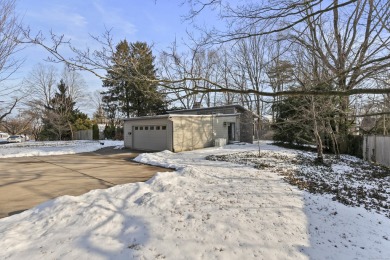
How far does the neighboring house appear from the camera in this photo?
18344 mm

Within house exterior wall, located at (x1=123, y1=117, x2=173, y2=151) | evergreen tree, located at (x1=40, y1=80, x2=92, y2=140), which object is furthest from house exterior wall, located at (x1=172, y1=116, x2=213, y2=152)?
evergreen tree, located at (x1=40, y1=80, x2=92, y2=140)

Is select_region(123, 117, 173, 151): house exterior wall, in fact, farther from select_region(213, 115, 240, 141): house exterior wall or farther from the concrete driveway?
the concrete driveway

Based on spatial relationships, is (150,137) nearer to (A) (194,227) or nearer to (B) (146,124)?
(B) (146,124)

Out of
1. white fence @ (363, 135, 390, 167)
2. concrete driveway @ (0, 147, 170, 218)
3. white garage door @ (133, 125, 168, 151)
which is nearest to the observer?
concrete driveway @ (0, 147, 170, 218)

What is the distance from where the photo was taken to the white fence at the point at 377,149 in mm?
13328

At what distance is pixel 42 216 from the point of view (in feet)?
17.0

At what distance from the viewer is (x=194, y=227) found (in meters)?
4.75

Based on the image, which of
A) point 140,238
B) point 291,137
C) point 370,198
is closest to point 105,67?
point 140,238

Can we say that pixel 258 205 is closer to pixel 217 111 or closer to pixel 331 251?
pixel 331 251

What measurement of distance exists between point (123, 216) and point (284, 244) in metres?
2.86

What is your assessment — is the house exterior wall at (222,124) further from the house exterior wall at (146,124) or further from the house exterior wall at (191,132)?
the house exterior wall at (146,124)

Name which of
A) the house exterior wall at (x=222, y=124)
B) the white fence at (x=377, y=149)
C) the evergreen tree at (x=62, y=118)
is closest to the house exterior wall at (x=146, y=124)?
the house exterior wall at (x=222, y=124)

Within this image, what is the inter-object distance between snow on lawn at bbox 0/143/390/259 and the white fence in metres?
8.75

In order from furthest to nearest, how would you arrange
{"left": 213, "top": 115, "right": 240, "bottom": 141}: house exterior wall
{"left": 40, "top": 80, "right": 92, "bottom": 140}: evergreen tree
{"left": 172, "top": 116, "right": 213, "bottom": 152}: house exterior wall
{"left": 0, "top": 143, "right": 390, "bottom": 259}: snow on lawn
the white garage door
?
{"left": 40, "top": 80, "right": 92, "bottom": 140}: evergreen tree → {"left": 213, "top": 115, "right": 240, "bottom": 141}: house exterior wall → the white garage door → {"left": 172, "top": 116, "right": 213, "bottom": 152}: house exterior wall → {"left": 0, "top": 143, "right": 390, "bottom": 259}: snow on lawn
